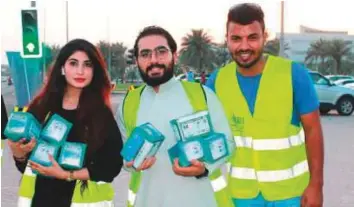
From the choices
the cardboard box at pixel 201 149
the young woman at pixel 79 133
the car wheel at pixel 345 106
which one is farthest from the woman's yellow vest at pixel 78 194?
the car wheel at pixel 345 106

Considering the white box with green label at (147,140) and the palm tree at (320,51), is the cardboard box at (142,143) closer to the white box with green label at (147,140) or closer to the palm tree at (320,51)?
the white box with green label at (147,140)

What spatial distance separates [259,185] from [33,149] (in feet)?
4.40

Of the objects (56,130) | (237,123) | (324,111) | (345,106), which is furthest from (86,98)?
(324,111)

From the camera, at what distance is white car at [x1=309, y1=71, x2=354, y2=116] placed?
22.5 meters

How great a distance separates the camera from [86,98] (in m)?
3.98

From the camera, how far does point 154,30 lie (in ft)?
12.6

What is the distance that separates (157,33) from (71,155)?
833 mm

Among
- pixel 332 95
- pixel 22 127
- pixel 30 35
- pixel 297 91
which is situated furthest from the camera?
pixel 332 95

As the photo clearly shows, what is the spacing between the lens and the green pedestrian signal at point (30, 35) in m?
12.6

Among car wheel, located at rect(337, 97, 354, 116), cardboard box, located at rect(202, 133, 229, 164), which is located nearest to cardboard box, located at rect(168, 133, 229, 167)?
cardboard box, located at rect(202, 133, 229, 164)

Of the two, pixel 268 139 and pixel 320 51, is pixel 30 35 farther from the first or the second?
pixel 320 51

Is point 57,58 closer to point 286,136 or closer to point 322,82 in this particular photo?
point 286,136

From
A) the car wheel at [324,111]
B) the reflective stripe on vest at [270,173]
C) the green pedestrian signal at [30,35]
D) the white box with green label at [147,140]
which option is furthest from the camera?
the car wheel at [324,111]

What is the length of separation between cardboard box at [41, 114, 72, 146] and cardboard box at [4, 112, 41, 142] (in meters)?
0.05
